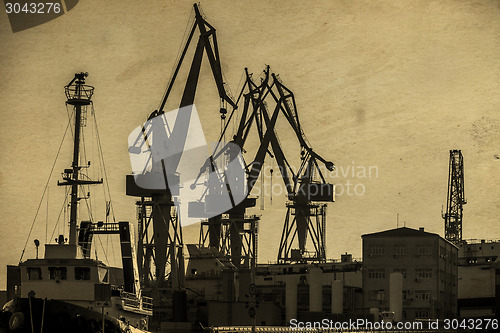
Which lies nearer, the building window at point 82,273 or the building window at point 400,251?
A: the building window at point 82,273

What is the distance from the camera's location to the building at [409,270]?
11700 cm

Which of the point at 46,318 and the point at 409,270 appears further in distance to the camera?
the point at 409,270

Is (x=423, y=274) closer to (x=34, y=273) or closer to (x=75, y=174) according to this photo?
(x=75, y=174)

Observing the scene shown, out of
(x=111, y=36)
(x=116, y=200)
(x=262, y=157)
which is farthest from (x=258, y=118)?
(x=111, y=36)

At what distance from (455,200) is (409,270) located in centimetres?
4430

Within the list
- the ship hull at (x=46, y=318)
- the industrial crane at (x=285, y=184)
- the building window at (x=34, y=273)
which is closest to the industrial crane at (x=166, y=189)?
the industrial crane at (x=285, y=184)

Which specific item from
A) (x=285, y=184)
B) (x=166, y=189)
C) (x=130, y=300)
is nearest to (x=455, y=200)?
(x=285, y=184)

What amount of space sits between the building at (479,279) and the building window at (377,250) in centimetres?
922

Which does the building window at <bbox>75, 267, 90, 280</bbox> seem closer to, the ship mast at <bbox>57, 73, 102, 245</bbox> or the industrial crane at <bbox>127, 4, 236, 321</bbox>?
the ship mast at <bbox>57, 73, 102, 245</bbox>

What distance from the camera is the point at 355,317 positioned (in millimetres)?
114000

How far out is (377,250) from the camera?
12006cm

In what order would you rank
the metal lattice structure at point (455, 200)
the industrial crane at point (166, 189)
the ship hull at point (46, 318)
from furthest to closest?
1. the metal lattice structure at point (455, 200)
2. the industrial crane at point (166, 189)
3. the ship hull at point (46, 318)

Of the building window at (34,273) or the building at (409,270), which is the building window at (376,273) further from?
the building window at (34,273)

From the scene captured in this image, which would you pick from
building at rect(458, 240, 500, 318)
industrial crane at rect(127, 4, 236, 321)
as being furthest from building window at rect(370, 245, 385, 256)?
industrial crane at rect(127, 4, 236, 321)
